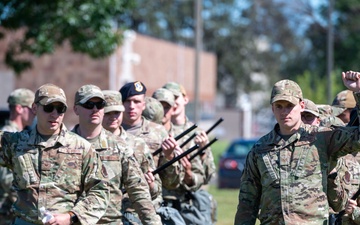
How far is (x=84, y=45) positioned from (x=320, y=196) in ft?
42.8

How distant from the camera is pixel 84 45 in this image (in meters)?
20.0

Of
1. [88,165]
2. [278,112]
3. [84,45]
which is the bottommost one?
[88,165]

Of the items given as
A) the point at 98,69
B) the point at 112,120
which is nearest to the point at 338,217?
the point at 112,120

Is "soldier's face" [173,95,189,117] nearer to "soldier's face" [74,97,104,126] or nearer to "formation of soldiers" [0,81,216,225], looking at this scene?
"formation of soldiers" [0,81,216,225]

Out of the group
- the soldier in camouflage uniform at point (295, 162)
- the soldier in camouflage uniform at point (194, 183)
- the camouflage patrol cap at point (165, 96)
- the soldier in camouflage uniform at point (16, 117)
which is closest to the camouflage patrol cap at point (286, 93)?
the soldier in camouflage uniform at point (295, 162)

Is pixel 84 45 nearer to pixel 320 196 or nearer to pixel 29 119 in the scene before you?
pixel 29 119

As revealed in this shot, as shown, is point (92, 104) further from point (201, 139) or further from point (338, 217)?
point (201, 139)

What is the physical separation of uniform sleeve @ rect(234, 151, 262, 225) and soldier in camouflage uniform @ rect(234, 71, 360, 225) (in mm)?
111

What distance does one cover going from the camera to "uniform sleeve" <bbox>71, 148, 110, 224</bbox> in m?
7.52

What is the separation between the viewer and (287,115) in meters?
7.52

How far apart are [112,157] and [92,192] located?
65 cm

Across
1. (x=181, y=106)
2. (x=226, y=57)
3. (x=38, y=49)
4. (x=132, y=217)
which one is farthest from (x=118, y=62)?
(x=226, y=57)

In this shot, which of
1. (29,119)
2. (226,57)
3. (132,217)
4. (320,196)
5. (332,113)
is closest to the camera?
(320,196)

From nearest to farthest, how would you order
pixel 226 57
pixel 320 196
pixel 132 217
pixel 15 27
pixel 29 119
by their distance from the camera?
pixel 320 196, pixel 132 217, pixel 29 119, pixel 15 27, pixel 226 57
